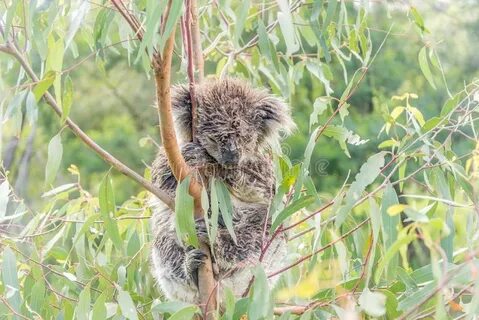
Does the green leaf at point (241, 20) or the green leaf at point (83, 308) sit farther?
the green leaf at point (83, 308)

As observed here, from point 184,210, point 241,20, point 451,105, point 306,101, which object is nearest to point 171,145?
point 184,210

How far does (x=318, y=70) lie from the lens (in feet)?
10.9

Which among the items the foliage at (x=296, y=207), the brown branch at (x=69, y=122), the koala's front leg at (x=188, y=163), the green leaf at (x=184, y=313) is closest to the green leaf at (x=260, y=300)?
the foliage at (x=296, y=207)

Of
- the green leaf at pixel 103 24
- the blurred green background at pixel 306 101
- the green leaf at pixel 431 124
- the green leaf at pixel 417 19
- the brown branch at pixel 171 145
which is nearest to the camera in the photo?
the brown branch at pixel 171 145

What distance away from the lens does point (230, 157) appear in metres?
2.95

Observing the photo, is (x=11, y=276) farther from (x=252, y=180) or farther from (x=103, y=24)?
(x=252, y=180)

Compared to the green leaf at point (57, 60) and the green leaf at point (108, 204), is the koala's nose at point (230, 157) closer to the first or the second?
the green leaf at point (108, 204)

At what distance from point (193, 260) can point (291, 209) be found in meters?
0.54

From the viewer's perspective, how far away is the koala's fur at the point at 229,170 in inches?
118

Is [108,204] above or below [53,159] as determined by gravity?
below

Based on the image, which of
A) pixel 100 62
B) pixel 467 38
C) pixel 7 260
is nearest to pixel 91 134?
pixel 467 38

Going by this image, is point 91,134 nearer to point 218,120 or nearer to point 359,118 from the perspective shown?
point 359,118

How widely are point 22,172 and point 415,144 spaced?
6474 millimetres

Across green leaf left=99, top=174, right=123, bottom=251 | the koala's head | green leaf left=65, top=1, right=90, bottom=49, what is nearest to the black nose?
the koala's head
